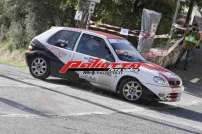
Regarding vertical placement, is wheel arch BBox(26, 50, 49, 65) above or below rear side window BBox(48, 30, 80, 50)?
below

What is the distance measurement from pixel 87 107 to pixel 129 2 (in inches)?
731

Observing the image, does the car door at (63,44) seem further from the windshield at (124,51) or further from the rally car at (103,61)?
the windshield at (124,51)

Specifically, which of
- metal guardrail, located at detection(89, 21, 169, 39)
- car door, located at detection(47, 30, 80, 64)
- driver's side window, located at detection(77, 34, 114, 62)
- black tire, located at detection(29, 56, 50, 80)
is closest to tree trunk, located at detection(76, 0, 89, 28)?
metal guardrail, located at detection(89, 21, 169, 39)

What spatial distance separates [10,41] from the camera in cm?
3195

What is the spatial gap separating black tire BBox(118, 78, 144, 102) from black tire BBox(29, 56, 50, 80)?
221 cm

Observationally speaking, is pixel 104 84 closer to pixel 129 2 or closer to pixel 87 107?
pixel 87 107

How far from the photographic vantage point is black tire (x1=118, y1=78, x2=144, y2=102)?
14.4 m

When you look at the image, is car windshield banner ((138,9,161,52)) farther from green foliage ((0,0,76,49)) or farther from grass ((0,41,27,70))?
grass ((0,41,27,70))

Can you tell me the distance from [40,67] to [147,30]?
9.00 m

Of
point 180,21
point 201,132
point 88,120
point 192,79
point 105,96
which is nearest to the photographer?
point 88,120

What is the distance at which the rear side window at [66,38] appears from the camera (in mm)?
15570

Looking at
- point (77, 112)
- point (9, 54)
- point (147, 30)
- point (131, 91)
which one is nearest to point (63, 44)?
point (131, 91)

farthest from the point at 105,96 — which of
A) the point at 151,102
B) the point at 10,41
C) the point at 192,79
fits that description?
the point at 10,41

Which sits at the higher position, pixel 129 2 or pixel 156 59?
pixel 129 2
